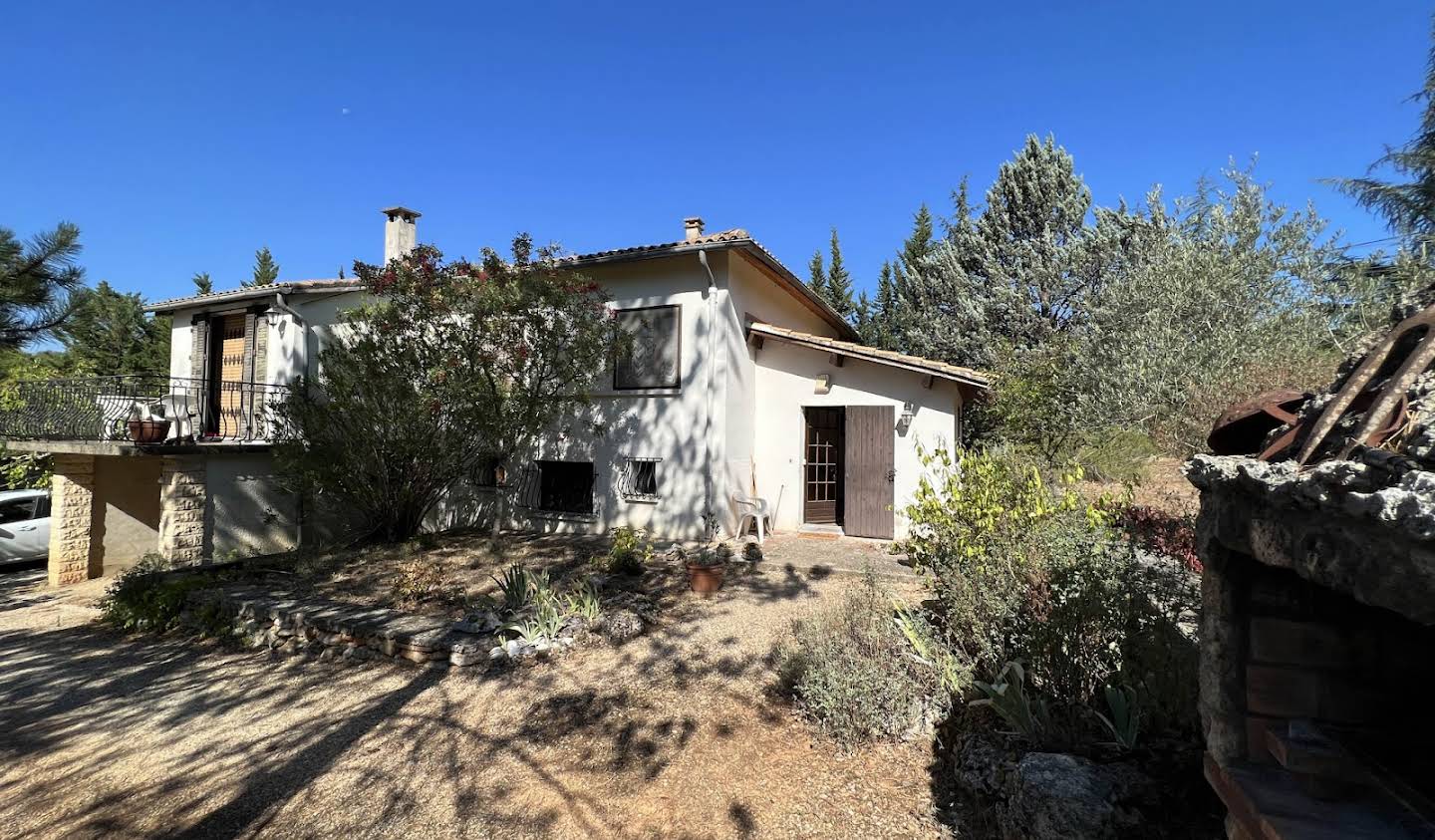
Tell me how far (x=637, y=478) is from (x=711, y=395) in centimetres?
200

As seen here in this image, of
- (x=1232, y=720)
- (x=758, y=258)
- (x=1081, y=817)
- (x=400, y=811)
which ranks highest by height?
(x=758, y=258)

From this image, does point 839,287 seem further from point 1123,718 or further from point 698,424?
point 1123,718

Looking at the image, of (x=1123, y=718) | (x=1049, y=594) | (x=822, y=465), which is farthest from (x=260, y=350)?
(x=1123, y=718)

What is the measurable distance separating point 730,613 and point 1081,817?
13.6 ft

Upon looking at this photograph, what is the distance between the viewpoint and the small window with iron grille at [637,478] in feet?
34.3

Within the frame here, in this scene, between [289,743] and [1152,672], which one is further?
[289,743]

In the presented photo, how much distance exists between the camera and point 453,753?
3969 millimetres

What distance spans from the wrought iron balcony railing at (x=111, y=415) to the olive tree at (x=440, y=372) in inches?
Answer: 62.7

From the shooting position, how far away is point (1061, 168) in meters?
18.7

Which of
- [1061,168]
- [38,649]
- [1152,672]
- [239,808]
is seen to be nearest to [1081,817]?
[1152,672]

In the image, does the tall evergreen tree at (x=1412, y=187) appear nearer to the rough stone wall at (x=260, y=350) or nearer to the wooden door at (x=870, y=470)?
the wooden door at (x=870, y=470)

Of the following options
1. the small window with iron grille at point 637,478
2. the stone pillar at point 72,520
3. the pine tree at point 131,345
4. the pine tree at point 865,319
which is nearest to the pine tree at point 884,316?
the pine tree at point 865,319

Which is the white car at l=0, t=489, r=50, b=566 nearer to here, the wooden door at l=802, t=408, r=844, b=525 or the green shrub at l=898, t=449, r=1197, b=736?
the wooden door at l=802, t=408, r=844, b=525

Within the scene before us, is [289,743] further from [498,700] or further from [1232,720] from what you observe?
[1232,720]
